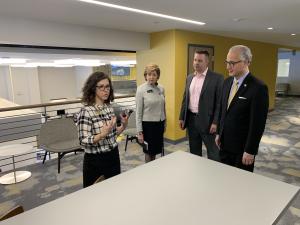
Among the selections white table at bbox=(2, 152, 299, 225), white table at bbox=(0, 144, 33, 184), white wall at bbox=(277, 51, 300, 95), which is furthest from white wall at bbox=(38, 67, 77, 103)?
white wall at bbox=(277, 51, 300, 95)

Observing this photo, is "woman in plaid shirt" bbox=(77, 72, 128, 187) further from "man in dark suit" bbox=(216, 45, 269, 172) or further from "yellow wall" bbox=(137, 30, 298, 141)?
"yellow wall" bbox=(137, 30, 298, 141)

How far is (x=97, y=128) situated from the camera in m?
1.73

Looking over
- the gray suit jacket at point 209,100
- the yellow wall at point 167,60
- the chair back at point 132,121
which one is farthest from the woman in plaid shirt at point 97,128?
the yellow wall at point 167,60

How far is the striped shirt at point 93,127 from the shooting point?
1.70 meters

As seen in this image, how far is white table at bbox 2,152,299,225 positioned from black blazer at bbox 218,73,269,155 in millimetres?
447

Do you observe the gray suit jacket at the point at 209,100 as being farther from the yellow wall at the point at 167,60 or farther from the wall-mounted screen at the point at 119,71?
→ the wall-mounted screen at the point at 119,71

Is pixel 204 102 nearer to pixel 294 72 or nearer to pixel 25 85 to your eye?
pixel 25 85

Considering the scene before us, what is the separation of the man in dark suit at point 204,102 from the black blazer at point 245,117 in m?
0.42

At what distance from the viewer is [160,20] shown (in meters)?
3.52

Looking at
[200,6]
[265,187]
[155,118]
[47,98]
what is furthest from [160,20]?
[47,98]

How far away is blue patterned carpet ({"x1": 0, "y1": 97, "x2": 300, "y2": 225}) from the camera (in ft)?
8.77

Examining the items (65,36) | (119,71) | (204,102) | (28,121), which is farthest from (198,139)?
(119,71)

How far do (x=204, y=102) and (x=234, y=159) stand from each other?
74 centimetres

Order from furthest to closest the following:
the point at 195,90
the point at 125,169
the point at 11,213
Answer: the point at 125,169
the point at 195,90
the point at 11,213
